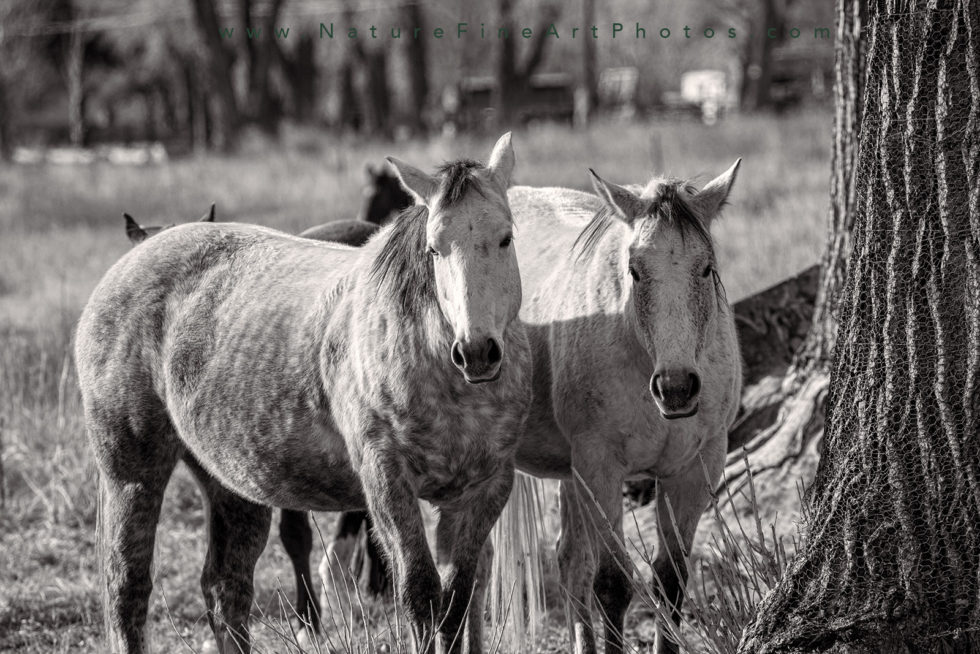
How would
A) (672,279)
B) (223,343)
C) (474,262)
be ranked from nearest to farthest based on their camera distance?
(474,262) < (672,279) < (223,343)

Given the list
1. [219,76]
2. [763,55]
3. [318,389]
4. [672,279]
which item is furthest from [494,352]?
[763,55]

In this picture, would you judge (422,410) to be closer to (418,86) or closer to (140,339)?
(140,339)

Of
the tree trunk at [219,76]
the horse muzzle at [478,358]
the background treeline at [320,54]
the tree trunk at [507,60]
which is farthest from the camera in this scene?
the tree trunk at [507,60]

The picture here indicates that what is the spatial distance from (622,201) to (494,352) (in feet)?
3.00

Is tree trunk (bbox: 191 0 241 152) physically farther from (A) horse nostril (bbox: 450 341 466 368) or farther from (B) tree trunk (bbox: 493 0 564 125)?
(A) horse nostril (bbox: 450 341 466 368)

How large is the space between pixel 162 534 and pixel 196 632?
125 cm

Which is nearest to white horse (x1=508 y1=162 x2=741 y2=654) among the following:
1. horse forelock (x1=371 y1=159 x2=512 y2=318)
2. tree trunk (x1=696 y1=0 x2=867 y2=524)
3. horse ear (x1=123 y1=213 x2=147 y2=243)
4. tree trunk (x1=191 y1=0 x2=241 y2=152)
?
horse forelock (x1=371 y1=159 x2=512 y2=318)

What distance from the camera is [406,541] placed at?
12.6 ft

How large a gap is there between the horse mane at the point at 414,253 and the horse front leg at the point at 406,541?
57 centimetres

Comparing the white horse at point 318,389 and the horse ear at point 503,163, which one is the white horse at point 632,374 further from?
the white horse at point 318,389

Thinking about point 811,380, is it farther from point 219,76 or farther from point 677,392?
point 219,76

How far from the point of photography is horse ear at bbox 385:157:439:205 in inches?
155

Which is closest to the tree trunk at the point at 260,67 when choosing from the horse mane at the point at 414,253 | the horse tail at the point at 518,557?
the horse tail at the point at 518,557

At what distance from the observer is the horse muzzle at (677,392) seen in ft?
12.5
